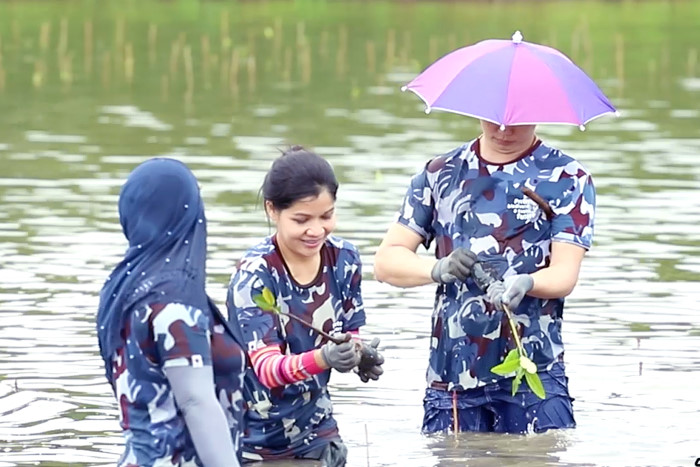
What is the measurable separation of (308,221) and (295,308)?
1.19 ft

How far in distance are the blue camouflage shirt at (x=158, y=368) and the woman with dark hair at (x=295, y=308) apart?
1.25m

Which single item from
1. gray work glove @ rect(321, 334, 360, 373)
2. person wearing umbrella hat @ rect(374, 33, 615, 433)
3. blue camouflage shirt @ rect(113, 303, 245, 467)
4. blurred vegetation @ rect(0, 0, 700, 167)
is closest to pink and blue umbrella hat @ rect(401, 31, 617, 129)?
person wearing umbrella hat @ rect(374, 33, 615, 433)

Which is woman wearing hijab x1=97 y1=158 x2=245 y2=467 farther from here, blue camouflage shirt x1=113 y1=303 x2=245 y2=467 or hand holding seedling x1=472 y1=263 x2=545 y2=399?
hand holding seedling x1=472 y1=263 x2=545 y2=399

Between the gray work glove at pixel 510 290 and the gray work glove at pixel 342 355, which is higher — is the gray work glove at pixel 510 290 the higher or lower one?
the higher one

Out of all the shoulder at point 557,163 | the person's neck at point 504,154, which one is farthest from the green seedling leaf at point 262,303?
the shoulder at point 557,163

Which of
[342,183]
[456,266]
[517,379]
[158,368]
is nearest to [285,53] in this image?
[342,183]

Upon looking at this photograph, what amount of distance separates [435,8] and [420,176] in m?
34.3

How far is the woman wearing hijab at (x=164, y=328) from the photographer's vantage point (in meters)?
4.81

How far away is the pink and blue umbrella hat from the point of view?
6902 mm

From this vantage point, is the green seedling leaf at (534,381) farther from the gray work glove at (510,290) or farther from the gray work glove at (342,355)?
the gray work glove at (342,355)

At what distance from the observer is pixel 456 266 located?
6.72m

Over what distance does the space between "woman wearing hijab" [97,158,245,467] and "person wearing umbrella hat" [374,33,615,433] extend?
2044 millimetres

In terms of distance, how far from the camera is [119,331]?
195 inches

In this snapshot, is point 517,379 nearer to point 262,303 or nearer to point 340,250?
point 340,250
